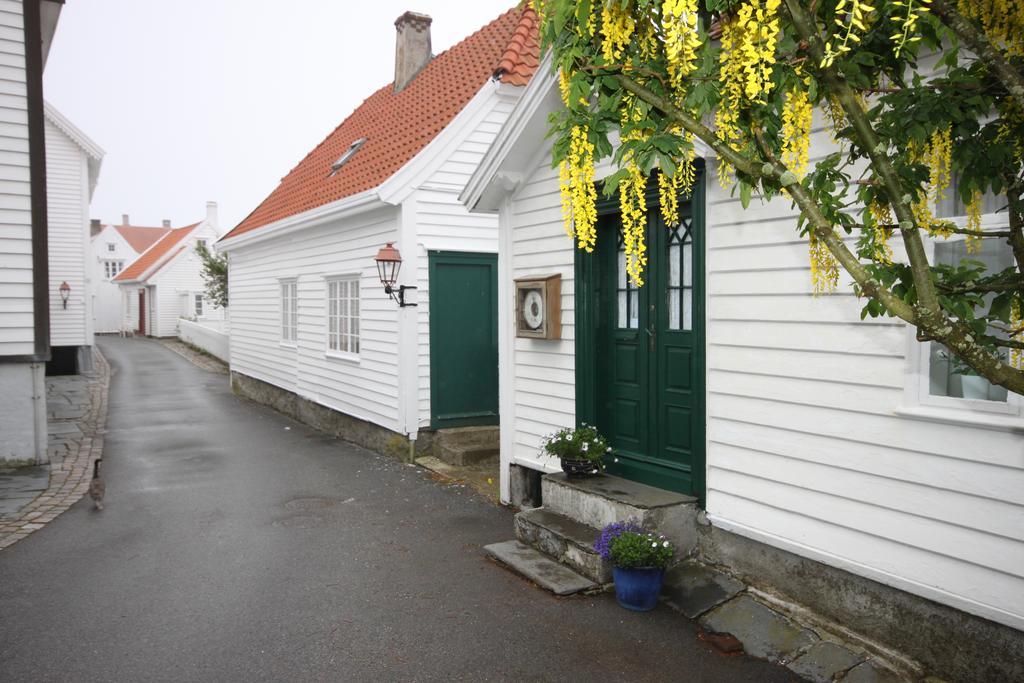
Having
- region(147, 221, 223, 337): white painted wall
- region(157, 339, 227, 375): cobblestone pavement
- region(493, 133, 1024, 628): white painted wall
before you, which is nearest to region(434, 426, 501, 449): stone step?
region(493, 133, 1024, 628): white painted wall

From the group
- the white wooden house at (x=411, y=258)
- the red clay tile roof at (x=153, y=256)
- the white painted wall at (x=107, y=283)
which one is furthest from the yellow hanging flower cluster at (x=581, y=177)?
the white painted wall at (x=107, y=283)

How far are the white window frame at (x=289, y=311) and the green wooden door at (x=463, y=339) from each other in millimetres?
4904

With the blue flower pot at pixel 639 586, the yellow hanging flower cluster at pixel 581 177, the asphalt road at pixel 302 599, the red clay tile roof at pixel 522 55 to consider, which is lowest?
the asphalt road at pixel 302 599

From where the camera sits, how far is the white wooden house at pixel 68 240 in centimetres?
2055

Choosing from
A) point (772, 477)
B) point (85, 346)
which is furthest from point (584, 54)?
point (85, 346)

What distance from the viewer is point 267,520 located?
765cm

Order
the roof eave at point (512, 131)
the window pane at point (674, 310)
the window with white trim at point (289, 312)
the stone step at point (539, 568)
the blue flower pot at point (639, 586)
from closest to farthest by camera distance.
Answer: the blue flower pot at point (639, 586), the stone step at point (539, 568), the window pane at point (674, 310), the roof eave at point (512, 131), the window with white trim at point (289, 312)

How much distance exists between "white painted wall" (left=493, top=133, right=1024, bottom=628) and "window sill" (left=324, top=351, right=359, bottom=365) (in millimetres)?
7505

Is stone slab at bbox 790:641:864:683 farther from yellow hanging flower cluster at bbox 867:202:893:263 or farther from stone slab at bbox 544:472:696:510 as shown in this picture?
yellow hanging flower cluster at bbox 867:202:893:263

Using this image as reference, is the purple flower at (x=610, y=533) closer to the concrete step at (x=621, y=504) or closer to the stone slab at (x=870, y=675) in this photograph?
the concrete step at (x=621, y=504)

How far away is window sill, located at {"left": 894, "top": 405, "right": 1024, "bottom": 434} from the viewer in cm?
380

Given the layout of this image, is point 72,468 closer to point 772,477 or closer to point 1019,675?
point 772,477

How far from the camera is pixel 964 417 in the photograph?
397 cm

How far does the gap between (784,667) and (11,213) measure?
33.4 ft
